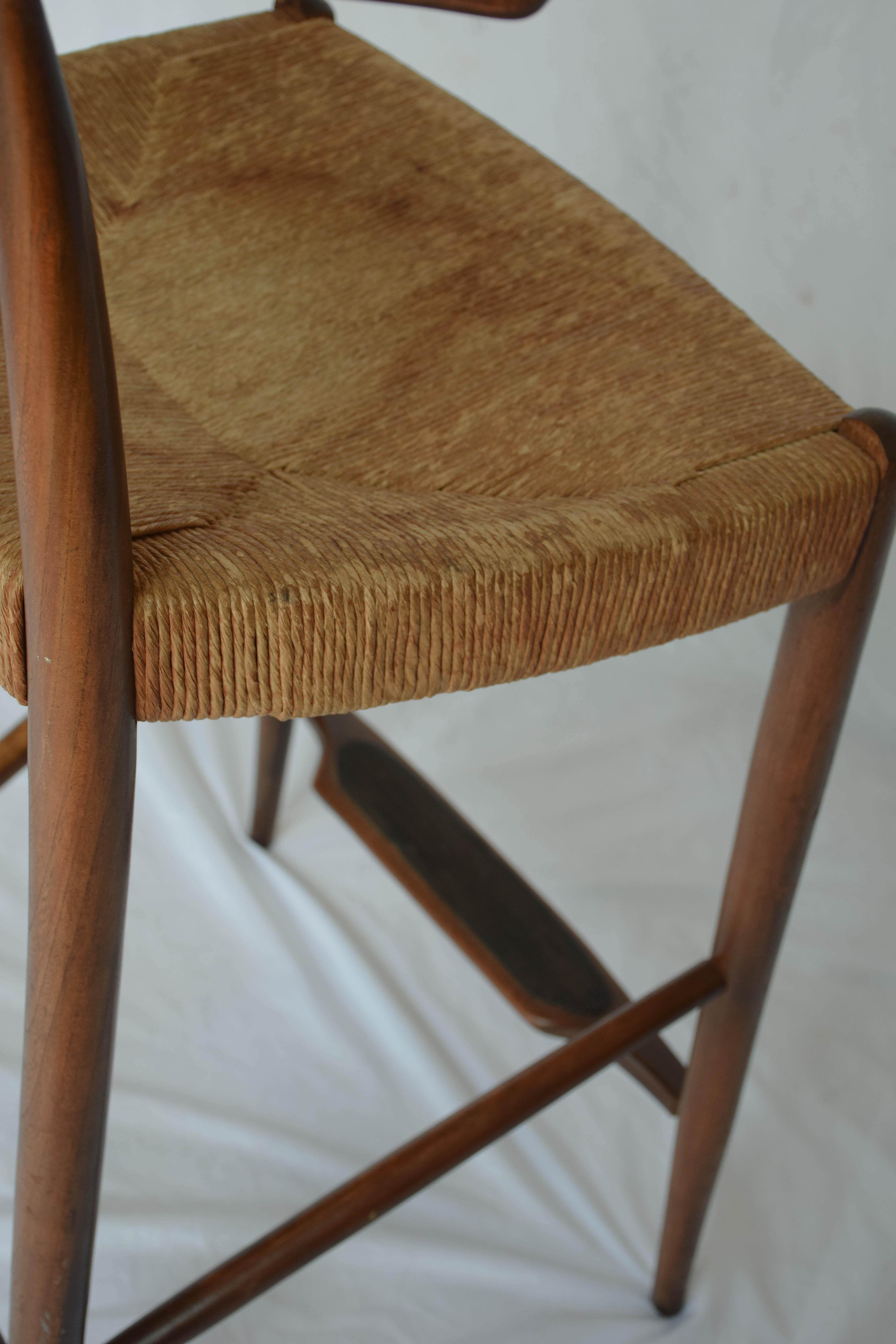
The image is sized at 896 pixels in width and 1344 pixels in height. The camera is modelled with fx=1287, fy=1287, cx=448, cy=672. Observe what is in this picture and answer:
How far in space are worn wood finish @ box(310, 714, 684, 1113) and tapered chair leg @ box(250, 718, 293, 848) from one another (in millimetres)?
83

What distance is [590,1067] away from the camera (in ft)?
2.05

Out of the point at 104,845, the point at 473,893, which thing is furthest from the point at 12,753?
the point at 104,845

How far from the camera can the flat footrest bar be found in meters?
0.57

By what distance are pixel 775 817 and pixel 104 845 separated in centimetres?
34

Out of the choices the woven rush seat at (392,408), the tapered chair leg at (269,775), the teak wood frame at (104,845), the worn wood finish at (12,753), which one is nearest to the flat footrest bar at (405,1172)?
the teak wood frame at (104,845)

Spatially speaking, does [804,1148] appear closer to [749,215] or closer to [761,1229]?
[761,1229]

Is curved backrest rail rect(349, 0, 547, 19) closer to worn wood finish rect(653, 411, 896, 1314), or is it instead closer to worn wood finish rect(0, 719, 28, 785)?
worn wood finish rect(653, 411, 896, 1314)

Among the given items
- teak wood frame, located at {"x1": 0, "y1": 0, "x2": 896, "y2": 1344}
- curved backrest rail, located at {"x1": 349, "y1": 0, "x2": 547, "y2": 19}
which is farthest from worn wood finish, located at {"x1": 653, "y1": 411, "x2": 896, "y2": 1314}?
curved backrest rail, located at {"x1": 349, "y1": 0, "x2": 547, "y2": 19}

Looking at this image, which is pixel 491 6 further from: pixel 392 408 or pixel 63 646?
pixel 63 646

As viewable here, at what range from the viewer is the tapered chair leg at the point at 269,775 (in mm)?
1021

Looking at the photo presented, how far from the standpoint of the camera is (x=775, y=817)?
62 cm

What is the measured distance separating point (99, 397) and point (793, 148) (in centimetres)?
104

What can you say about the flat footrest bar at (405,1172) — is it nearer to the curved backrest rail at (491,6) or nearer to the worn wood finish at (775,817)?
the worn wood finish at (775,817)

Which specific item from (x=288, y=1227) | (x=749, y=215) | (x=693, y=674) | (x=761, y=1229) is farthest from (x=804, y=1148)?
(x=749, y=215)
